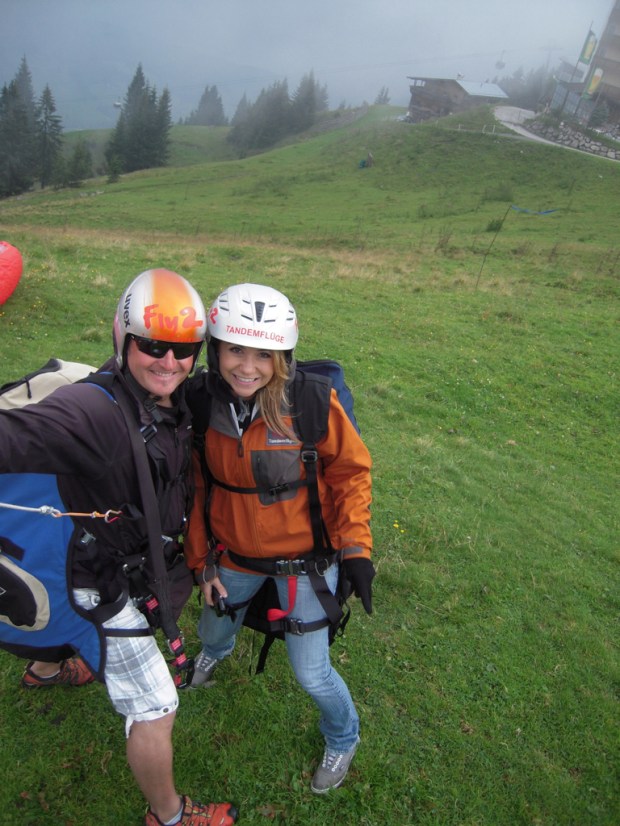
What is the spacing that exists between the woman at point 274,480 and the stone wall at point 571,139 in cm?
8139

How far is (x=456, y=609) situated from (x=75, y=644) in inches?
147

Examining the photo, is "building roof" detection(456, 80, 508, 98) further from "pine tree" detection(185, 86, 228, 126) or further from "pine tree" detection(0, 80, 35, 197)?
"pine tree" detection(185, 86, 228, 126)

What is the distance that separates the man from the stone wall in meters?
81.9

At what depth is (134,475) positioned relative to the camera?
2.44m

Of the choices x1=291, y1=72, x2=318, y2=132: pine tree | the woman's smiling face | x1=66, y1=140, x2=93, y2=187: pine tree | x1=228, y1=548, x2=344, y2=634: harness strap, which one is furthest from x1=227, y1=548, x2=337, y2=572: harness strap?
x1=291, y1=72, x2=318, y2=132: pine tree

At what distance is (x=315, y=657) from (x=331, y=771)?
0.97 metres

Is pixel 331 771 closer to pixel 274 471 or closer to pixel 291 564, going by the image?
pixel 291 564

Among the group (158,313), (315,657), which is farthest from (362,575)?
(158,313)

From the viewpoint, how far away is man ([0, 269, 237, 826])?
227 centimetres

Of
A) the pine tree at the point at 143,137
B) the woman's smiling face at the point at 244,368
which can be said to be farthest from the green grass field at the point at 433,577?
the pine tree at the point at 143,137

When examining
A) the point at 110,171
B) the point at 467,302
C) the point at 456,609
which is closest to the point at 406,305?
the point at 467,302

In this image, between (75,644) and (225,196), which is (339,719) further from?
(225,196)

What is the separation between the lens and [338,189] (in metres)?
55.8

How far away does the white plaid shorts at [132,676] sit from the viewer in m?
2.47
